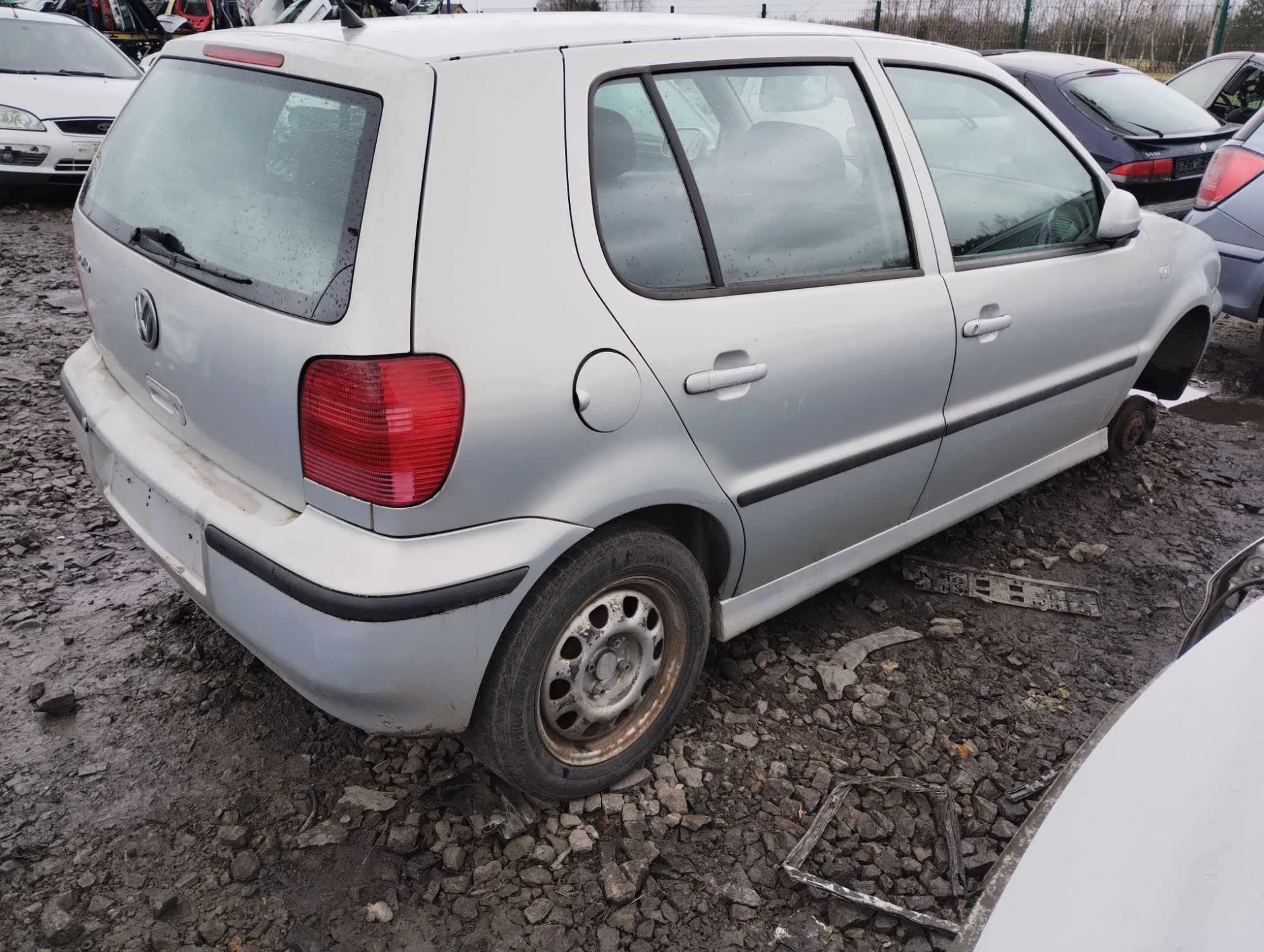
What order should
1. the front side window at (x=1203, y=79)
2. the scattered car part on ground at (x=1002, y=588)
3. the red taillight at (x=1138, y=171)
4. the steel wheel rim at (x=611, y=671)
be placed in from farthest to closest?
the front side window at (x=1203, y=79) → the red taillight at (x=1138, y=171) → the scattered car part on ground at (x=1002, y=588) → the steel wheel rim at (x=611, y=671)

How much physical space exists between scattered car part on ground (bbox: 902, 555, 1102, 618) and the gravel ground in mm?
54

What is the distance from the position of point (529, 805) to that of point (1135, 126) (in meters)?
6.49

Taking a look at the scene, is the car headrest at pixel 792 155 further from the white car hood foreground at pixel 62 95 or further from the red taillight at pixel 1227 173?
the white car hood foreground at pixel 62 95

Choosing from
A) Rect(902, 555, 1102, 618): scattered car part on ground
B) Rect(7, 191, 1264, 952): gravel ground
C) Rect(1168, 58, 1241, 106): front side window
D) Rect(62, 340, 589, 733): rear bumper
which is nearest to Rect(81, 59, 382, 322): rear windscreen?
Rect(62, 340, 589, 733): rear bumper

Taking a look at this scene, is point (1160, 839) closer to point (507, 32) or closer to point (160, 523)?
point (507, 32)

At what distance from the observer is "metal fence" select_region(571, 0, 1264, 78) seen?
53.2 ft

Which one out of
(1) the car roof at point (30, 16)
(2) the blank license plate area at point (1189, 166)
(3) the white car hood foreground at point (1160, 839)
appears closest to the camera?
(3) the white car hood foreground at point (1160, 839)

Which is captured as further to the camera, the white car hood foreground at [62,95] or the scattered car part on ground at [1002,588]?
the white car hood foreground at [62,95]

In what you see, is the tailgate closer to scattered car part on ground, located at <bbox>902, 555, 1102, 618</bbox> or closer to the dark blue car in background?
scattered car part on ground, located at <bbox>902, 555, 1102, 618</bbox>

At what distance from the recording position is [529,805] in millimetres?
2430

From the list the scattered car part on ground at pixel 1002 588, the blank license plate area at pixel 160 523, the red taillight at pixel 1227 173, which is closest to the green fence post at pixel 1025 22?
the red taillight at pixel 1227 173

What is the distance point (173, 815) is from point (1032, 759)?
219 cm

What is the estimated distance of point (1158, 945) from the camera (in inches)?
42.9

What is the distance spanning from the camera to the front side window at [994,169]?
2861 mm
